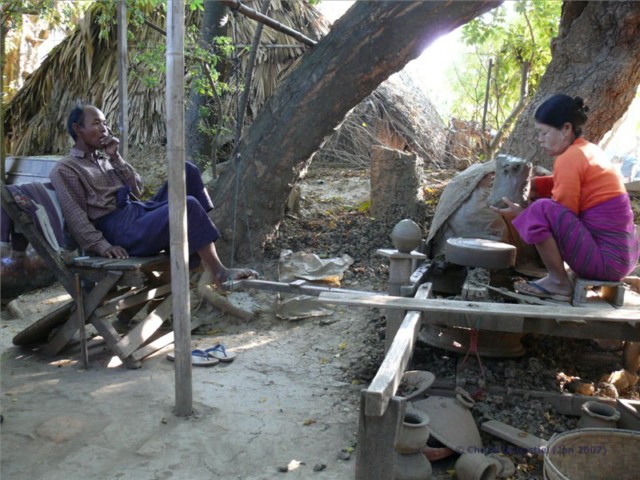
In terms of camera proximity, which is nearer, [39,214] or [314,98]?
[39,214]

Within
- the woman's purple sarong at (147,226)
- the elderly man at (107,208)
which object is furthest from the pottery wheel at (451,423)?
the woman's purple sarong at (147,226)

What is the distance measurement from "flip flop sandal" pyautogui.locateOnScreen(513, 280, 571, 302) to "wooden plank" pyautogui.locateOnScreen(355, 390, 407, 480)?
1.82 meters

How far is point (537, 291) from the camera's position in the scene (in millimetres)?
3697

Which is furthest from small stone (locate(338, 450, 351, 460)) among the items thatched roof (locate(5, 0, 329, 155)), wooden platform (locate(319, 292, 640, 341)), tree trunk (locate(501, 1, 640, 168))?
thatched roof (locate(5, 0, 329, 155))

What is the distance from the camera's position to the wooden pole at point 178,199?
10.2ft

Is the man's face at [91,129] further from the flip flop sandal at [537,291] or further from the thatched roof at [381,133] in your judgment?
the thatched roof at [381,133]

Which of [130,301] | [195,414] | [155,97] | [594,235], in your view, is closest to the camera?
[195,414]

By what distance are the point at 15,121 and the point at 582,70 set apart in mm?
9164

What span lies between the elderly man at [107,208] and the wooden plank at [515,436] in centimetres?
206

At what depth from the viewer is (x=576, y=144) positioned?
3.65 metres

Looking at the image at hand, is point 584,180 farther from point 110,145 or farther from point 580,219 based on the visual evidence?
point 110,145

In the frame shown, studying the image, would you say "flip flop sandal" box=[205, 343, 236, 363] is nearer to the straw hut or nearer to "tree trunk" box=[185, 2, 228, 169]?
"tree trunk" box=[185, 2, 228, 169]

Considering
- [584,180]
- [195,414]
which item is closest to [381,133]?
[584,180]

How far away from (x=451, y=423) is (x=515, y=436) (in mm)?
380
